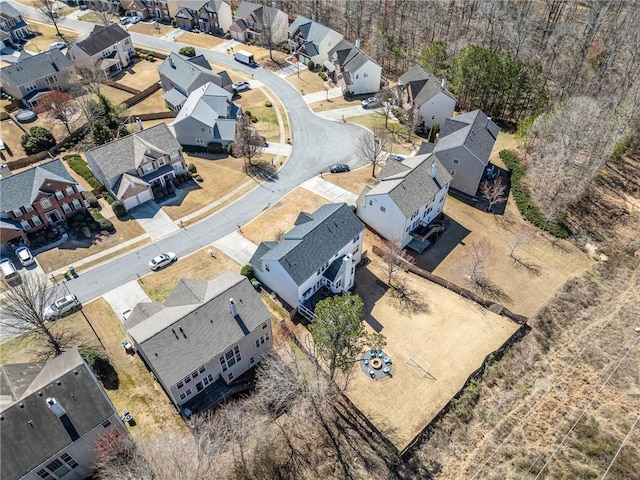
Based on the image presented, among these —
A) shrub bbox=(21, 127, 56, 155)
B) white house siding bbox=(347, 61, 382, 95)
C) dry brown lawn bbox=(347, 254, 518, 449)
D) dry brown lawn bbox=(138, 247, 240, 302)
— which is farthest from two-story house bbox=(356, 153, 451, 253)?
shrub bbox=(21, 127, 56, 155)

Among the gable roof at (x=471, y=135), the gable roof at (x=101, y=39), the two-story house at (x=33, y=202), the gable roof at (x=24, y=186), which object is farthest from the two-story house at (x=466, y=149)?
the gable roof at (x=101, y=39)

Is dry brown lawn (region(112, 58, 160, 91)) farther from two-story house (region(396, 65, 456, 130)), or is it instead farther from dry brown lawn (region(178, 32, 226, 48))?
two-story house (region(396, 65, 456, 130))

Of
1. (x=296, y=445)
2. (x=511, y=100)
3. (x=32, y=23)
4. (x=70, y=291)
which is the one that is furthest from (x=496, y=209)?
(x=32, y=23)

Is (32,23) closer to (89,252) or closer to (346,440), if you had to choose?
(89,252)

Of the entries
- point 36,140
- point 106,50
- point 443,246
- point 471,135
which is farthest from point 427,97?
point 106,50

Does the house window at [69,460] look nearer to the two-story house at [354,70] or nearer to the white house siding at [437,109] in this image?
the white house siding at [437,109]
